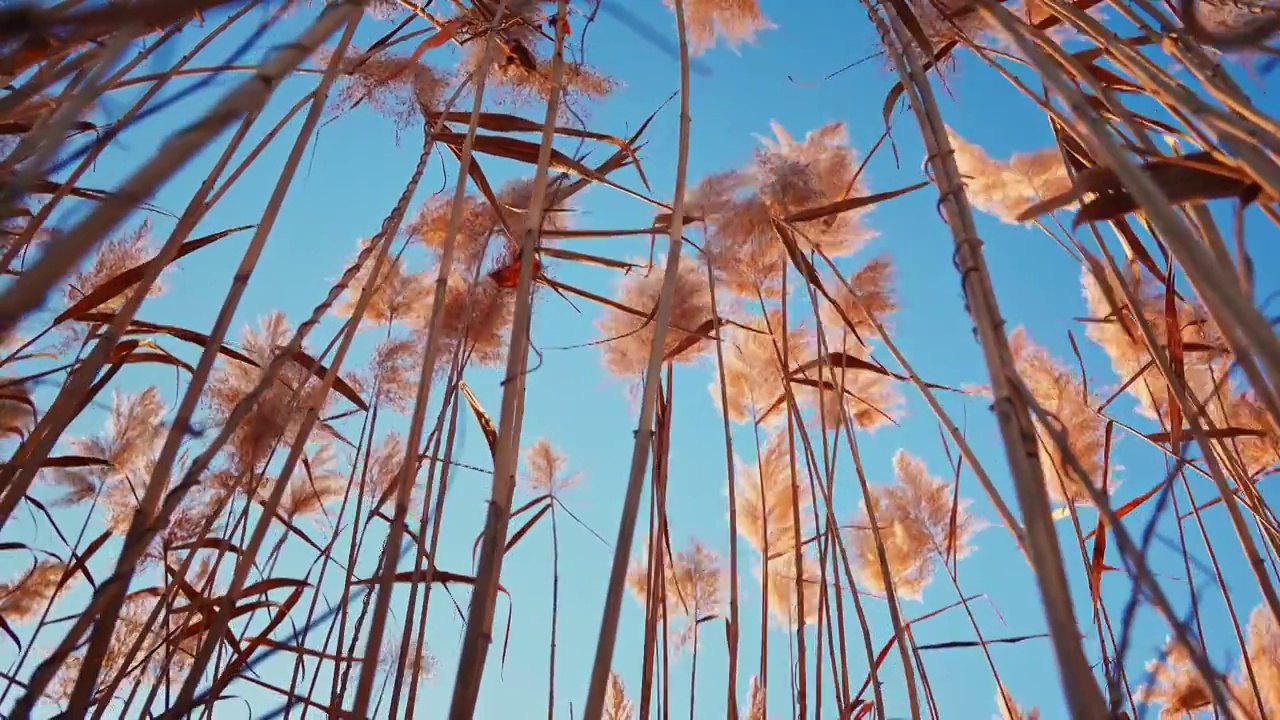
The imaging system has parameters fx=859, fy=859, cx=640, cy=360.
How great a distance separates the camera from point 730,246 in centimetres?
166

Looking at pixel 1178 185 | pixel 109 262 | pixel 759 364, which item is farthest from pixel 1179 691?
pixel 109 262

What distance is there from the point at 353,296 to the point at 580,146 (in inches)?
30.1

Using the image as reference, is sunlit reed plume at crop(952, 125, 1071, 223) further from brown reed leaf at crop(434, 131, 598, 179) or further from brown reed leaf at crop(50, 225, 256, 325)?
brown reed leaf at crop(50, 225, 256, 325)

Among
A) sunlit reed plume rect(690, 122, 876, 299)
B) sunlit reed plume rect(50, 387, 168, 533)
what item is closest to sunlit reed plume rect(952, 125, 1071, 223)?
sunlit reed plume rect(690, 122, 876, 299)

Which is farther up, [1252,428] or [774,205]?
[774,205]

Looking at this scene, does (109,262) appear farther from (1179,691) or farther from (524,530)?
(1179,691)

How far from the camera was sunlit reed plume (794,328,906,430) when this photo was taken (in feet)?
5.43

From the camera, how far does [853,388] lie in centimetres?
204

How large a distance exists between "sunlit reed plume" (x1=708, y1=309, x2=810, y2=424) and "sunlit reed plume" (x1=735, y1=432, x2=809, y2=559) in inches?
3.6

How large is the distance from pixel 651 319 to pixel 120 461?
1308 millimetres

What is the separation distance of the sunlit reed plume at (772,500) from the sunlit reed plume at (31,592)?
148 cm

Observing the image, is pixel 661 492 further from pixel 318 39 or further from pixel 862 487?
pixel 318 39

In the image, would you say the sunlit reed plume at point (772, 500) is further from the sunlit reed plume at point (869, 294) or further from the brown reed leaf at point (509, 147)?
the brown reed leaf at point (509, 147)

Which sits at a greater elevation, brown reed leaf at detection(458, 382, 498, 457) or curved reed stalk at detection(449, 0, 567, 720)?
brown reed leaf at detection(458, 382, 498, 457)
